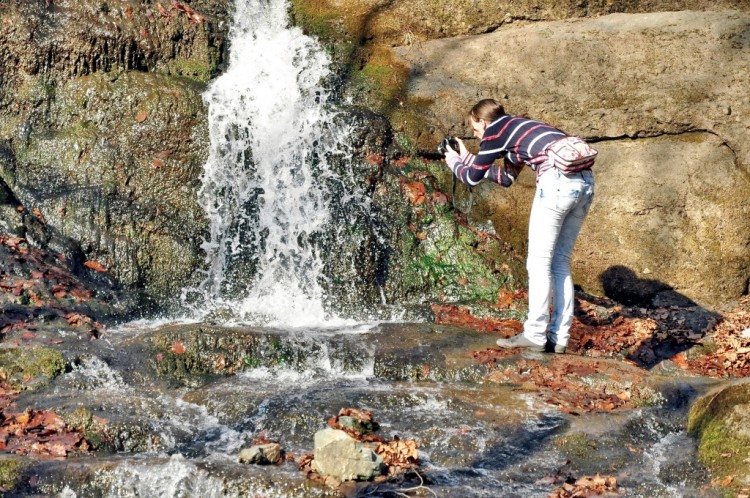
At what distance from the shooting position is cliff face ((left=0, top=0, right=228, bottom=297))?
9953mm

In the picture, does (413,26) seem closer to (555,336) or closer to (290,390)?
(555,336)

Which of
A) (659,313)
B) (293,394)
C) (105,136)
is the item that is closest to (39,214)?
(105,136)

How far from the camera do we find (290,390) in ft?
23.9

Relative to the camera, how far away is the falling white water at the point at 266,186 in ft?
32.4

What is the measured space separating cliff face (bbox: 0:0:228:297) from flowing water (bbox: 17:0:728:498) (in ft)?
1.20

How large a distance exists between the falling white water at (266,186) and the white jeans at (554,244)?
260 cm

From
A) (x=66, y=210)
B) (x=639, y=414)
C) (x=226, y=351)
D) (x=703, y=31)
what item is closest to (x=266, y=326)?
(x=226, y=351)

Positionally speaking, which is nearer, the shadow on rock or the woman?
the woman

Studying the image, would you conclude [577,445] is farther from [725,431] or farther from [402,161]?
[402,161]

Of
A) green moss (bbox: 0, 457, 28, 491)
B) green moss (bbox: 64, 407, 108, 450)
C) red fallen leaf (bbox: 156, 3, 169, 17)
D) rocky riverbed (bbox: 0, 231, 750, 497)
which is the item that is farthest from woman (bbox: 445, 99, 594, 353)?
red fallen leaf (bbox: 156, 3, 169, 17)

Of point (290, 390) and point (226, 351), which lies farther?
point (226, 351)

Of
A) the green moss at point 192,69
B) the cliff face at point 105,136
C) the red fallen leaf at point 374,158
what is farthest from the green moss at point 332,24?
the cliff face at point 105,136

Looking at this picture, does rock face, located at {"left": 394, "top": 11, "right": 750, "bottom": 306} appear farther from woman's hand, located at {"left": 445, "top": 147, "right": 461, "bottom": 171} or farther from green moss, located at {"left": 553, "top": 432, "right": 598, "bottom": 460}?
green moss, located at {"left": 553, "top": 432, "right": 598, "bottom": 460}

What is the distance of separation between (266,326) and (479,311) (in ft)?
7.36
